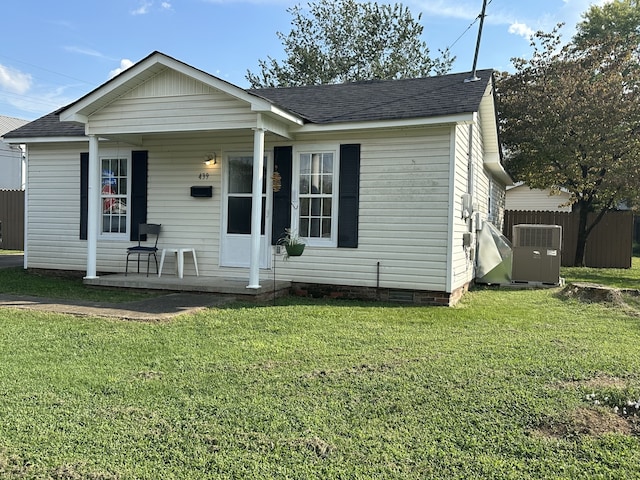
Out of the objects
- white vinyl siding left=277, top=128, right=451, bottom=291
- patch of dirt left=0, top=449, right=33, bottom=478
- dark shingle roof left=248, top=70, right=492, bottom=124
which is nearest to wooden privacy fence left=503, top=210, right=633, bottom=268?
dark shingle roof left=248, top=70, right=492, bottom=124

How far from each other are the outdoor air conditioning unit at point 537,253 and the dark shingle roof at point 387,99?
3325mm

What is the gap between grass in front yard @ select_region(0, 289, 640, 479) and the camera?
267 centimetres

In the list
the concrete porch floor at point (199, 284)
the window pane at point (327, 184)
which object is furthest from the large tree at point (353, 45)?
the concrete porch floor at point (199, 284)

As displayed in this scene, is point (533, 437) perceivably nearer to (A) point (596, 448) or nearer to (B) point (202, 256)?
(A) point (596, 448)

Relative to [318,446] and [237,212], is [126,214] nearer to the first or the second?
[237,212]

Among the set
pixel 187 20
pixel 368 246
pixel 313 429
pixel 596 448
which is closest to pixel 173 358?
pixel 313 429

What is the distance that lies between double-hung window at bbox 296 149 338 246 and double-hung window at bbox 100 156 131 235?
3.48 metres

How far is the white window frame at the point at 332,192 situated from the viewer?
27.3ft

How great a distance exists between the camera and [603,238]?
16.7m

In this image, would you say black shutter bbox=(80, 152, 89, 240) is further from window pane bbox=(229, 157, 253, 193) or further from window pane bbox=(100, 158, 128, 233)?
window pane bbox=(229, 157, 253, 193)

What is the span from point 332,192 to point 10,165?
81.6 feet

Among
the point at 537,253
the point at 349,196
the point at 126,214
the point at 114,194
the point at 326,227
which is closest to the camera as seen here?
the point at 349,196

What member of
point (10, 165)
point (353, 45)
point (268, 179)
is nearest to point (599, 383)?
point (268, 179)

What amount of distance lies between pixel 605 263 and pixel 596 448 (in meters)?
15.8
